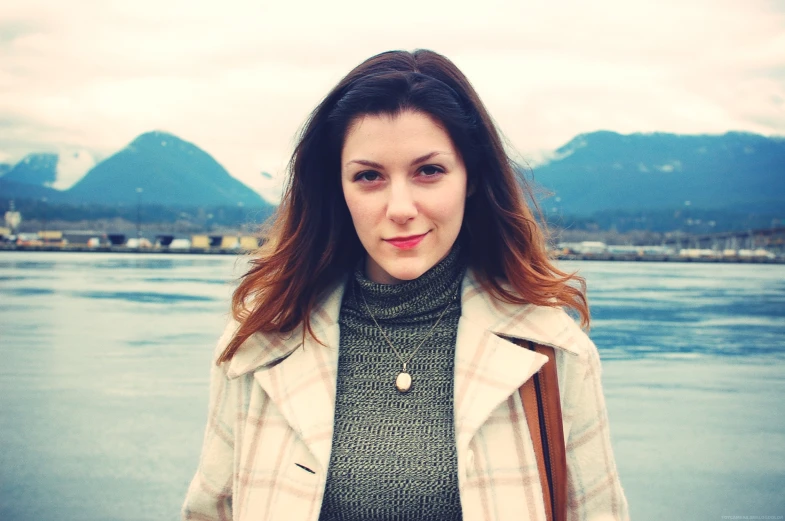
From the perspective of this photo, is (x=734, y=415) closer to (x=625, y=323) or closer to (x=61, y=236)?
(x=625, y=323)

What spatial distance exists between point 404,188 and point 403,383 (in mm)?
454

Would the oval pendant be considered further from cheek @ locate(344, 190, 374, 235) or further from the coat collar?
cheek @ locate(344, 190, 374, 235)

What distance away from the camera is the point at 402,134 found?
1772 millimetres

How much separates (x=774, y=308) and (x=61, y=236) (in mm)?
87387

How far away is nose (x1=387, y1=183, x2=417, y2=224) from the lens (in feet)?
5.73

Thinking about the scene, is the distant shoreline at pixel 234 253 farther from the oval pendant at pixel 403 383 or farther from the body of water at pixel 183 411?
the oval pendant at pixel 403 383

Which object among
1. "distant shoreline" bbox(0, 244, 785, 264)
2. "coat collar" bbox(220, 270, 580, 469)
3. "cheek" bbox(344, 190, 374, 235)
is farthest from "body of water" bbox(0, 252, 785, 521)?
"distant shoreline" bbox(0, 244, 785, 264)

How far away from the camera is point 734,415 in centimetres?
755

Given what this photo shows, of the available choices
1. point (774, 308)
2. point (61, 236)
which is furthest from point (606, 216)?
point (774, 308)

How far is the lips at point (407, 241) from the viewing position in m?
1.80

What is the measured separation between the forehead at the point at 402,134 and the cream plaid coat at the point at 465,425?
38cm

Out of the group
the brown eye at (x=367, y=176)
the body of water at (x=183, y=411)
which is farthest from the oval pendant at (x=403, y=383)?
the body of water at (x=183, y=411)

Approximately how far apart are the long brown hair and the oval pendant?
258 millimetres

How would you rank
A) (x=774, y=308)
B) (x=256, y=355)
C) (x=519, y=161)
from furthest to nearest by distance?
(x=774, y=308) → (x=519, y=161) → (x=256, y=355)
